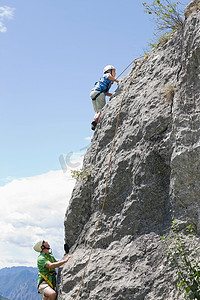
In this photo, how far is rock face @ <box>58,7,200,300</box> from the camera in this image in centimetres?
784

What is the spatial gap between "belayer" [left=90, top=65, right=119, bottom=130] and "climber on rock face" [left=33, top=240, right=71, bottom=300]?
4.15 metres

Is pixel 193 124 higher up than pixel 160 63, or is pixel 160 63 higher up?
pixel 160 63

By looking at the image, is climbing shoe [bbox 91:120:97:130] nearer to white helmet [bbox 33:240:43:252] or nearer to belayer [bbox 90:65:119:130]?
belayer [bbox 90:65:119:130]

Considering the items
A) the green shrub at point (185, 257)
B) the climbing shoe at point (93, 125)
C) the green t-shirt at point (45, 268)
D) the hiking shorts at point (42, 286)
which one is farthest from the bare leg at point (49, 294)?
the climbing shoe at point (93, 125)

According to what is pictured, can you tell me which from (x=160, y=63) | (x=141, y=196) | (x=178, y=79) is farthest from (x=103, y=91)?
(x=141, y=196)

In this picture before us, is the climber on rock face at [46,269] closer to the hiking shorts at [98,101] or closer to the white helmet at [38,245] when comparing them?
the white helmet at [38,245]

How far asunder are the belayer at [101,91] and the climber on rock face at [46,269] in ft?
13.6

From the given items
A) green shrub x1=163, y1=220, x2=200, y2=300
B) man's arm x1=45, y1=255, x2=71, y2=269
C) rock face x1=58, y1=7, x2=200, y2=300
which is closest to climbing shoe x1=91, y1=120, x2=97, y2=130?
rock face x1=58, y1=7, x2=200, y2=300

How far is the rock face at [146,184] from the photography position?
309 inches

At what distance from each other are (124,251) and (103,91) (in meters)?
5.70

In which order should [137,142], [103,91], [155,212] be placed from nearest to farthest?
[155,212] < [137,142] < [103,91]

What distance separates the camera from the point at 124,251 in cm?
866

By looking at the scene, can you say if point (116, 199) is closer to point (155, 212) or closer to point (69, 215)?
point (155, 212)

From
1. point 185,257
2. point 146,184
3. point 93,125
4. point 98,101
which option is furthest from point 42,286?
point 98,101
